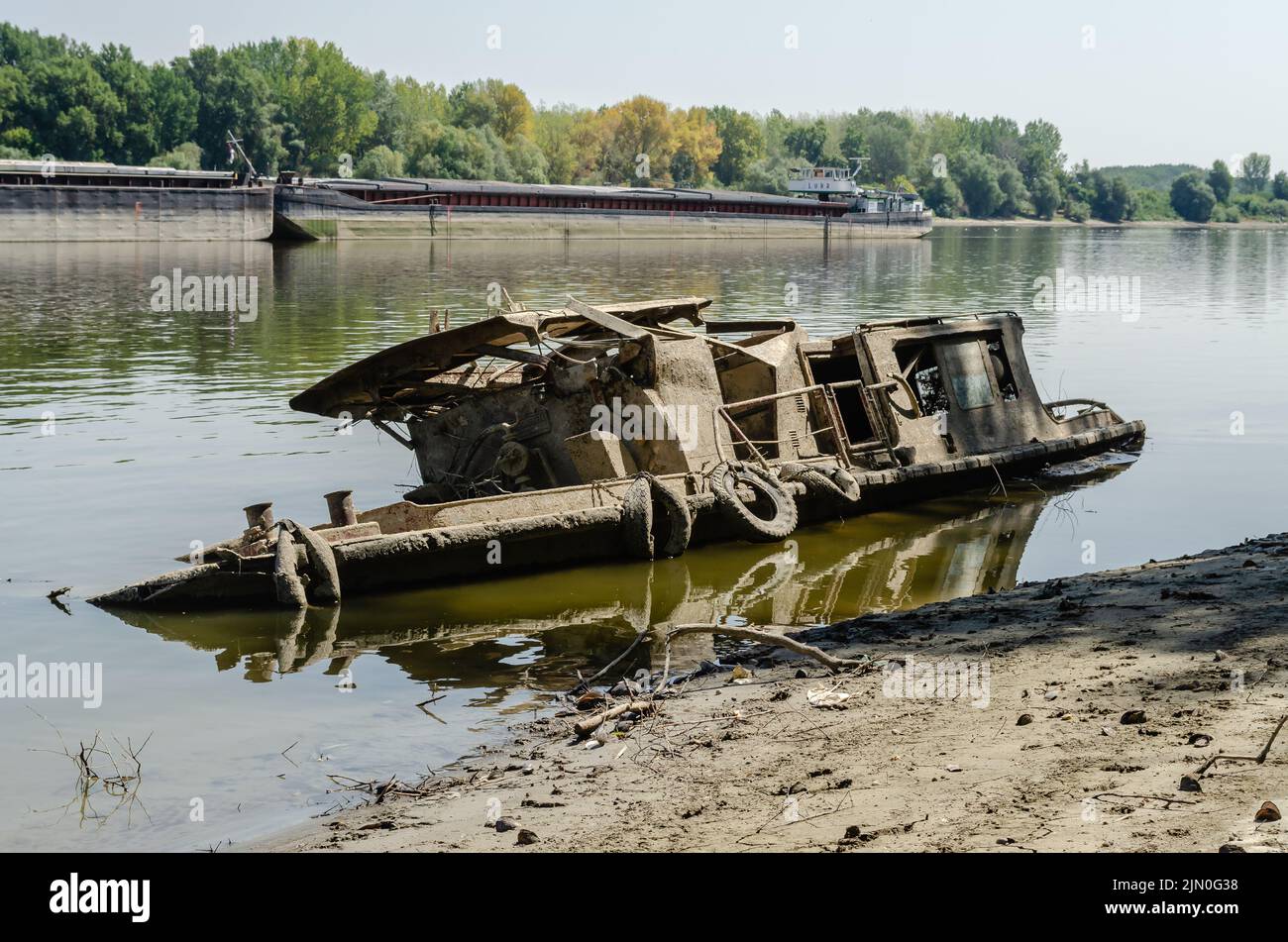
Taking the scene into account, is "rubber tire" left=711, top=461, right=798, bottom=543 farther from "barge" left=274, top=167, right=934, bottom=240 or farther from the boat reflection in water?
"barge" left=274, top=167, right=934, bottom=240

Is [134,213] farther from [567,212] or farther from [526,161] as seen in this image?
[526,161]

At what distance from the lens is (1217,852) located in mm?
5094

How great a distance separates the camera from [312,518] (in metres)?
16.2

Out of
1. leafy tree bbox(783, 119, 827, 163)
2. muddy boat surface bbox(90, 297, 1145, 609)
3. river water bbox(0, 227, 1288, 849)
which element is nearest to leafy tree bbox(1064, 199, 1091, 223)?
leafy tree bbox(783, 119, 827, 163)

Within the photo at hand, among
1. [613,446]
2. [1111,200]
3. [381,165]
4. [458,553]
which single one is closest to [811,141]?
[1111,200]

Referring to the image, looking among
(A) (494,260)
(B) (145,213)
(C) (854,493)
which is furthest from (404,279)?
(C) (854,493)

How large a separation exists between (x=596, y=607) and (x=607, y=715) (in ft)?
13.8

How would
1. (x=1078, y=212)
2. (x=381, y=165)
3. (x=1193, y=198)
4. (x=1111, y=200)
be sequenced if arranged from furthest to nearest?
(x=1193, y=198)
(x=1111, y=200)
(x=1078, y=212)
(x=381, y=165)

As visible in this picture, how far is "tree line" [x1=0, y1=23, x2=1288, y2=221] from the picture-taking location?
364 ft

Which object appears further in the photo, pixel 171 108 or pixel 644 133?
pixel 644 133

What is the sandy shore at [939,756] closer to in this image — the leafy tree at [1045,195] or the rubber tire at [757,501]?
the rubber tire at [757,501]

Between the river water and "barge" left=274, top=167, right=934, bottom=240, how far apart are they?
40.0 metres

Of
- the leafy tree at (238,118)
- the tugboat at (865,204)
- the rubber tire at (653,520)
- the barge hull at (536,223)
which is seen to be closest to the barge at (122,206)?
the barge hull at (536,223)

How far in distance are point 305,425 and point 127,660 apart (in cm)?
1145
